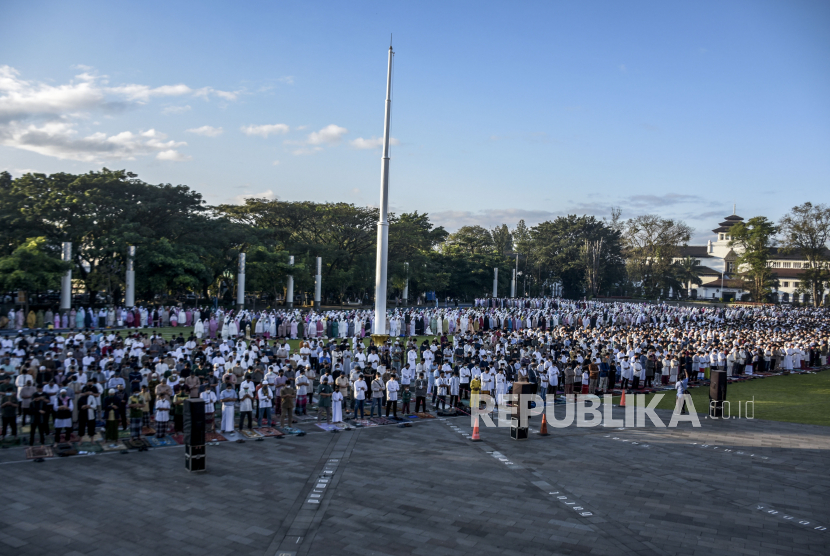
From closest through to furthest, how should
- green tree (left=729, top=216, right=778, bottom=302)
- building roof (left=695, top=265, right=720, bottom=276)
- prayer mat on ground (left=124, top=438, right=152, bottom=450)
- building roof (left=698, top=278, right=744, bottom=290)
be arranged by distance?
prayer mat on ground (left=124, top=438, right=152, bottom=450) < green tree (left=729, top=216, right=778, bottom=302) < building roof (left=698, top=278, right=744, bottom=290) < building roof (left=695, top=265, right=720, bottom=276)

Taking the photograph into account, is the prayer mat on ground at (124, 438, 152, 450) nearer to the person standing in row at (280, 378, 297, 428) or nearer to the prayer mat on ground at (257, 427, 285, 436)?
the prayer mat on ground at (257, 427, 285, 436)

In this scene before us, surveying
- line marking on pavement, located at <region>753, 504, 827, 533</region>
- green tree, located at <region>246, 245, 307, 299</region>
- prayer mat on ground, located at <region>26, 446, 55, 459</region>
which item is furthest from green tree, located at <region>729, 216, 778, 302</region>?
prayer mat on ground, located at <region>26, 446, 55, 459</region>

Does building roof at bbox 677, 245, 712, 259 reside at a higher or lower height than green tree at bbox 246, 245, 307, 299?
higher

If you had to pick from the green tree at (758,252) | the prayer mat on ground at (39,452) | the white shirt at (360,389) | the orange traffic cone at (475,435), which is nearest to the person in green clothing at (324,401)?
the white shirt at (360,389)

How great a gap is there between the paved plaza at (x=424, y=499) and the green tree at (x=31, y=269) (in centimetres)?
1838

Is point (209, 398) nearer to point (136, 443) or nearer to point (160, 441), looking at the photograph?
point (160, 441)

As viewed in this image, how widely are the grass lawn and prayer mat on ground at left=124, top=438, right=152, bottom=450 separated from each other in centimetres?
1372

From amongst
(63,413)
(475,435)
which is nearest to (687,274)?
(475,435)

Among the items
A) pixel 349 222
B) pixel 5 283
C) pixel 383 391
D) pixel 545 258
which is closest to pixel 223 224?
pixel 349 222

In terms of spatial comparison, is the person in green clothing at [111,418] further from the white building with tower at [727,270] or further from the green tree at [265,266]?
the white building with tower at [727,270]

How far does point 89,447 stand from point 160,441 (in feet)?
4.25

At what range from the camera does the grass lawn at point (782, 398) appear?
16.3 metres

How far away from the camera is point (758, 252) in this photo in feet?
214

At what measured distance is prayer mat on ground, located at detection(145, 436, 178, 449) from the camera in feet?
38.1
